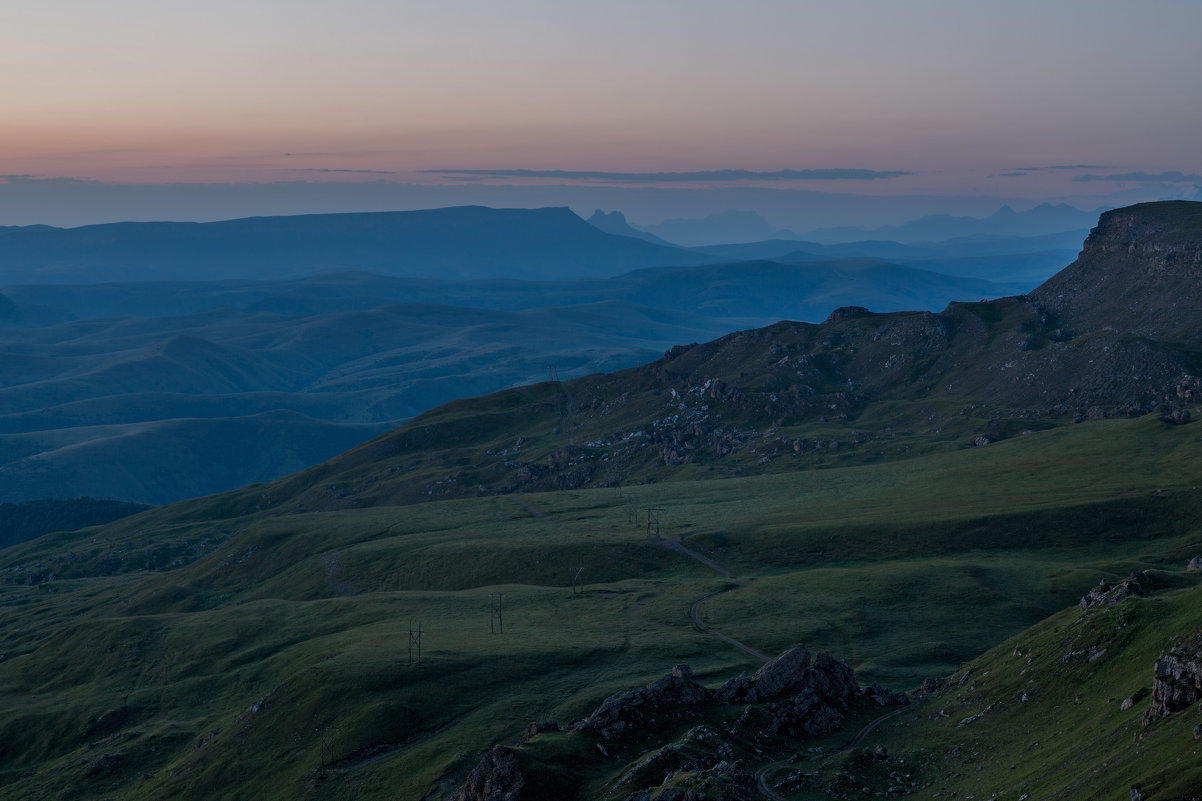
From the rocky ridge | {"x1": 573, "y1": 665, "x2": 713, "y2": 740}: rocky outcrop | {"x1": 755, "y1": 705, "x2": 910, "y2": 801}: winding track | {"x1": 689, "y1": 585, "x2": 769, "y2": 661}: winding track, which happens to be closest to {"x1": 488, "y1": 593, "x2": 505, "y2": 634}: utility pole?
{"x1": 689, "y1": 585, "x2": 769, "y2": 661}: winding track

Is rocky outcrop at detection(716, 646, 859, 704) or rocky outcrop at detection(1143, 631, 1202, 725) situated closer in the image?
rocky outcrop at detection(1143, 631, 1202, 725)

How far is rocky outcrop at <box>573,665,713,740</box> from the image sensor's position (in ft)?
282

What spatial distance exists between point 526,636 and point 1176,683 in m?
89.4

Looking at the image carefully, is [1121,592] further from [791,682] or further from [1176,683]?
[1176,683]

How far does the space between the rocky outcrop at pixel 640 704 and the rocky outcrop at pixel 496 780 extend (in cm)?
1011

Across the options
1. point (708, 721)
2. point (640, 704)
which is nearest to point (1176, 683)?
Result: point (708, 721)

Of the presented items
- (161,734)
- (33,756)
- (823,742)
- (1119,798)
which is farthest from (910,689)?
(33,756)

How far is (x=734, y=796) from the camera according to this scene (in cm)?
6738

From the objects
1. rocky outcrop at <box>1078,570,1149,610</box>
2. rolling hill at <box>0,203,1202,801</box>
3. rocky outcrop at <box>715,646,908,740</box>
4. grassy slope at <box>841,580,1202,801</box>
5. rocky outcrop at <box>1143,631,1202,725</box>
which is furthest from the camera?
rocky outcrop at <box>1078,570,1149,610</box>

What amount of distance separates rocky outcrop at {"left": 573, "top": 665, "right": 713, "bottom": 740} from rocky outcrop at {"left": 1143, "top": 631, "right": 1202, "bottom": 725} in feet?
128

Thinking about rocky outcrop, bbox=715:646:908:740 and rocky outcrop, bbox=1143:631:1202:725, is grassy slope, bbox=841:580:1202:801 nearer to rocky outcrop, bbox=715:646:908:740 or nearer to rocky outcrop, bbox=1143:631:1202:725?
rocky outcrop, bbox=1143:631:1202:725

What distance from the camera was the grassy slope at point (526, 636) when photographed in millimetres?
110750

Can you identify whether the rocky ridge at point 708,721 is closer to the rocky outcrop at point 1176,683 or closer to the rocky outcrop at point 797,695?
the rocky outcrop at point 797,695

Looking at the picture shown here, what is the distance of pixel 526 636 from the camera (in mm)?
135250
